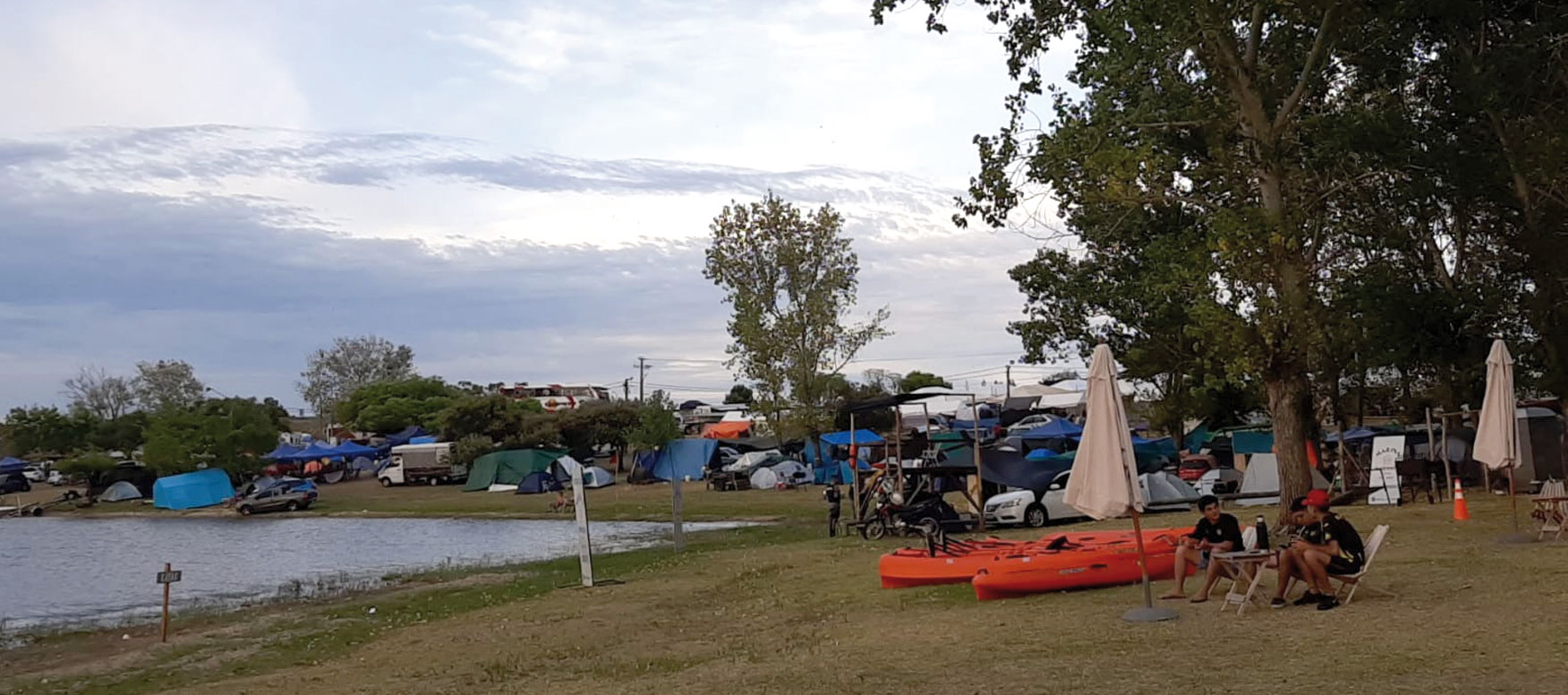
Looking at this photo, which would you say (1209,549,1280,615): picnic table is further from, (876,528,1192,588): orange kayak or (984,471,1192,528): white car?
(984,471,1192,528): white car

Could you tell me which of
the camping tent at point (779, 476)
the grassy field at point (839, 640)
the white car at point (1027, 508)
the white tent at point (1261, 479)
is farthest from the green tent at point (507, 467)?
the grassy field at point (839, 640)

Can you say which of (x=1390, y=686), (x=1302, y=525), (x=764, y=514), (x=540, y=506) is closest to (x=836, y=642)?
(x=1302, y=525)

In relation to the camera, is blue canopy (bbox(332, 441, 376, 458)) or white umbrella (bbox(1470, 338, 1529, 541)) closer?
white umbrella (bbox(1470, 338, 1529, 541))

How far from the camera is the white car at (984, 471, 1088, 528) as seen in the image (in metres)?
27.5

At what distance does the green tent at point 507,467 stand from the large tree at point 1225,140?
147 ft

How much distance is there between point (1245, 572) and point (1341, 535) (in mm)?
879

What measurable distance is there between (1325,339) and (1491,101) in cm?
454

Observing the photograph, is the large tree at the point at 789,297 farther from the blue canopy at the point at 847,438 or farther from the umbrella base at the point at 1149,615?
the umbrella base at the point at 1149,615

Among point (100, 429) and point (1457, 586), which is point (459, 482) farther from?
point (1457, 586)

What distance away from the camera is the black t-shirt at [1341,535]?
11.8 metres

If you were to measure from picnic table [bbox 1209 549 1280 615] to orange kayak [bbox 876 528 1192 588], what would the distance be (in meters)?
2.83

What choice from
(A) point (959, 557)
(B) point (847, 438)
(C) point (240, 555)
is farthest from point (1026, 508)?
(B) point (847, 438)

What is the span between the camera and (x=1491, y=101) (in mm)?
20609

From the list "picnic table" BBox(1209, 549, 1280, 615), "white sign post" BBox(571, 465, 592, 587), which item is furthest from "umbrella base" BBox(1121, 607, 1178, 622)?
"white sign post" BBox(571, 465, 592, 587)
